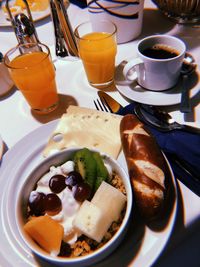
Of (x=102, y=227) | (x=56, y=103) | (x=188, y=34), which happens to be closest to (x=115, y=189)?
(x=102, y=227)

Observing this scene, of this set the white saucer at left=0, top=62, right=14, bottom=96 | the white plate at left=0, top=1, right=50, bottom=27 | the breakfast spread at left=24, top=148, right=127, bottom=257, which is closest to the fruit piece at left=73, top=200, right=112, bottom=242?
the breakfast spread at left=24, top=148, right=127, bottom=257

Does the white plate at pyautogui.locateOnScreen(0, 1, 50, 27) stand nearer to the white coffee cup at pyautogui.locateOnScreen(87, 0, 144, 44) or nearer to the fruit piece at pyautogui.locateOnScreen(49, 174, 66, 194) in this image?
the white coffee cup at pyautogui.locateOnScreen(87, 0, 144, 44)

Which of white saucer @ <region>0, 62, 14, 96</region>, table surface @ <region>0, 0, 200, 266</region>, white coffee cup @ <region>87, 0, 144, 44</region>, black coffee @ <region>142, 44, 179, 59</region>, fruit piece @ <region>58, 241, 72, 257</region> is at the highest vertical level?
white coffee cup @ <region>87, 0, 144, 44</region>

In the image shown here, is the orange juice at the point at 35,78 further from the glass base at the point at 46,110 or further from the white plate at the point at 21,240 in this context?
the white plate at the point at 21,240

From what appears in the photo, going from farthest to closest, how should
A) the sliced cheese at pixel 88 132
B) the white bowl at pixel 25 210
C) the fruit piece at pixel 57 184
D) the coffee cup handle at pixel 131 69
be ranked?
the coffee cup handle at pixel 131 69 → the sliced cheese at pixel 88 132 → the fruit piece at pixel 57 184 → the white bowl at pixel 25 210

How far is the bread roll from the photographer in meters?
0.55

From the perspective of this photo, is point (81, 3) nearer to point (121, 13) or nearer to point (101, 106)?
point (121, 13)

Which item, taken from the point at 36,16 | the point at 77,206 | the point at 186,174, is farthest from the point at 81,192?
the point at 36,16

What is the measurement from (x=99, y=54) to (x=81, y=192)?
46 centimetres

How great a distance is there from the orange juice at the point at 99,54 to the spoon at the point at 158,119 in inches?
6.9

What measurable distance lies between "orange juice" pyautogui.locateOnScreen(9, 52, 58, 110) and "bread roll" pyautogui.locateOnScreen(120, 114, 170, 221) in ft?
0.93

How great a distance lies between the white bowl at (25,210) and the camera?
50 cm

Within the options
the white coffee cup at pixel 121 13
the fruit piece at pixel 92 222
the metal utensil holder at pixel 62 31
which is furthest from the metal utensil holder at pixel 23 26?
the fruit piece at pixel 92 222

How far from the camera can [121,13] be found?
1.00m
